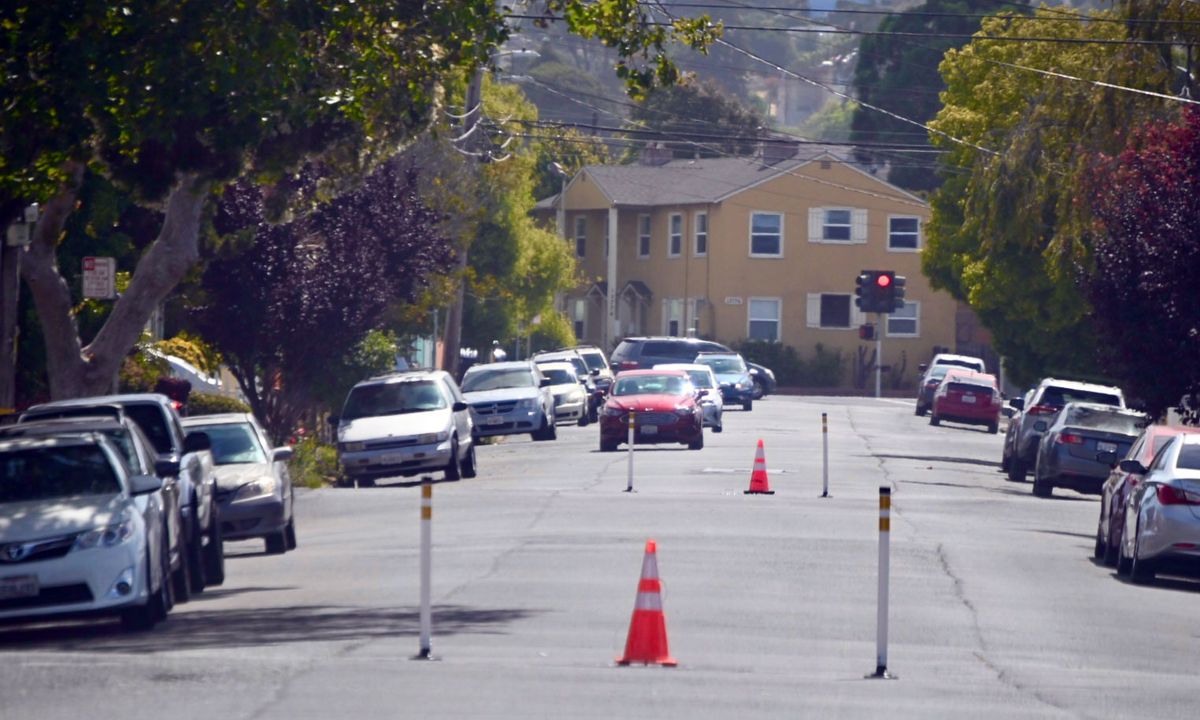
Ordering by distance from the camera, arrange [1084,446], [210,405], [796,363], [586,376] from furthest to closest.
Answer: [796,363] < [586,376] < [210,405] < [1084,446]

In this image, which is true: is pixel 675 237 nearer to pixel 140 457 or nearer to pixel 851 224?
pixel 851 224

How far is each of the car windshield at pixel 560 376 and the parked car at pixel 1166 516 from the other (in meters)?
30.2

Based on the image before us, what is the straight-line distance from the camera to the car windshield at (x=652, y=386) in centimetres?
3650

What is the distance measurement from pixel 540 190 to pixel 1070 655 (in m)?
74.1

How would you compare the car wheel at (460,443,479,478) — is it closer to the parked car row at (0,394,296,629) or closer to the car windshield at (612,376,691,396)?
the car windshield at (612,376,691,396)

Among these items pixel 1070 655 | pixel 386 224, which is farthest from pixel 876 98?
pixel 1070 655

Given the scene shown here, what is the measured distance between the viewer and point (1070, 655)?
500 inches

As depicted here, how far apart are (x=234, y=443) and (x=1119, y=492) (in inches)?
371

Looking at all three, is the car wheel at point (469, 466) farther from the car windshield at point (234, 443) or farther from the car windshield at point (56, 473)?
the car windshield at point (56, 473)

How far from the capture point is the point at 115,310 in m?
22.3

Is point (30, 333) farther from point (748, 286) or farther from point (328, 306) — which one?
point (748, 286)

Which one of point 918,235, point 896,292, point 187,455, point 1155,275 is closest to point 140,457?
point 187,455

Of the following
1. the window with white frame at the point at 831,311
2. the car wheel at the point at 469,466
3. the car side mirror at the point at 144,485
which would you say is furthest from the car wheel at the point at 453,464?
the window with white frame at the point at 831,311

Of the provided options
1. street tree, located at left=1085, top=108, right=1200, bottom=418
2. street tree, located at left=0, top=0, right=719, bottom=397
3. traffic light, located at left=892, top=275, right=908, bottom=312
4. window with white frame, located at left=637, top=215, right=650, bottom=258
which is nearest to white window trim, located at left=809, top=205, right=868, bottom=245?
window with white frame, located at left=637, top=215, right=650, bottom=258
